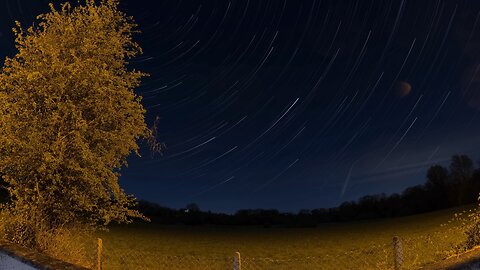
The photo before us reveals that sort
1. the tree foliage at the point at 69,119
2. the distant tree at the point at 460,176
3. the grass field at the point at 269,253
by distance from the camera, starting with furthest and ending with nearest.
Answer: the distant tree at the point at 460,176 < the grass field at the point at 269,253 < the tree foliage at the point at 69,119

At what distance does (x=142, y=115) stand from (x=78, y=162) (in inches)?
96.3

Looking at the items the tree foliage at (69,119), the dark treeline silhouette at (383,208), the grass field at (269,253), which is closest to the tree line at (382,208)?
the dark treeline silhouette at (383,208)

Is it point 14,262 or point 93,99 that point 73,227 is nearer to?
point 93,99

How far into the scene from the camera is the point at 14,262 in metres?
10.1

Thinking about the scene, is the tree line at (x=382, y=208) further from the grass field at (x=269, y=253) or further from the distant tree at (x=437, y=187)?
the grass field at (x=269, y=253)

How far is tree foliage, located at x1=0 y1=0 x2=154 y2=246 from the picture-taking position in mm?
13992

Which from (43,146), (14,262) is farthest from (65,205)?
(14,262)

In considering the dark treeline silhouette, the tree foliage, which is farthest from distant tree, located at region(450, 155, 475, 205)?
the tree foliage

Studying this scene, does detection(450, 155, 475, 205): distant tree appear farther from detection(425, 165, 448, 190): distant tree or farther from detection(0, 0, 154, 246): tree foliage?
detection(0, 0, 154, 246): tree foliage

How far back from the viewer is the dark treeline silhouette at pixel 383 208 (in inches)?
3797

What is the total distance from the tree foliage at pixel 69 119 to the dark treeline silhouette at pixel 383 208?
7849cm

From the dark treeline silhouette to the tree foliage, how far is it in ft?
258

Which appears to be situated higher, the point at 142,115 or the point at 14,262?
the point at 142,115

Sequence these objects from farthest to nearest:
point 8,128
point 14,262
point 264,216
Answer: point 264,216 < point 8,128 < point 14,262
